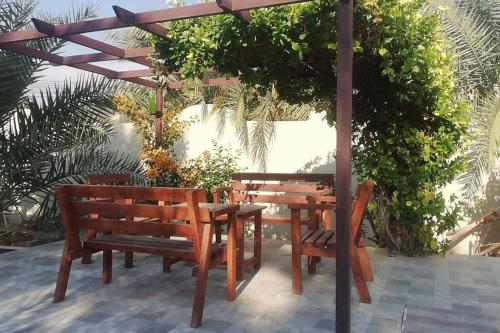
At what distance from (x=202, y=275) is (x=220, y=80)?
13.4 feet

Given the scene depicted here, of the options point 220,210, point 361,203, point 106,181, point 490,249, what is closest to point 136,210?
point 220,210

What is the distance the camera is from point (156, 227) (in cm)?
326

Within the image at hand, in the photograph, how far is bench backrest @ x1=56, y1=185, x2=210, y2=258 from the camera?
3.12 m

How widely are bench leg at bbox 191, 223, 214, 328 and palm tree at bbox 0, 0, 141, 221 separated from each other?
11.0ft

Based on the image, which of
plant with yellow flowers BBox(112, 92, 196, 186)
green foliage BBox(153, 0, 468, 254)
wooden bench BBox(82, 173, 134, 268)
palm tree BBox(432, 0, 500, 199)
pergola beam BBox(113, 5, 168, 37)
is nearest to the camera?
pergola beam BBox(113, 5, 168, 37)

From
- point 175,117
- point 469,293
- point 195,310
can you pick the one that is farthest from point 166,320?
point 175,117

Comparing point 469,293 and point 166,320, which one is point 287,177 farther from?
point 166,320

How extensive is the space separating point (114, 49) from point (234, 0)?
208cm

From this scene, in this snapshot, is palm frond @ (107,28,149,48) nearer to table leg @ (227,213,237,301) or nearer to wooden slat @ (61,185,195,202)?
wooden slat @ (61,185,195,202)

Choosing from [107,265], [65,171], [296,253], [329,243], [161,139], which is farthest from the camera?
[161,139]

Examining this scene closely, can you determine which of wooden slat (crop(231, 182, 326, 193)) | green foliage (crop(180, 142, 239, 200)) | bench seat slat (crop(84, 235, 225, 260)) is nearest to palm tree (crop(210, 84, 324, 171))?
green foliage (crop(180, 142, 239, 200))

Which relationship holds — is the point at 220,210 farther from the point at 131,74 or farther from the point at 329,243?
the point at 131,74

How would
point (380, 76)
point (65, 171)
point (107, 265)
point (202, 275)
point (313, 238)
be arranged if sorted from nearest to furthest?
point (202, 275) → point (313, 238) → point (107, 265) → point (380, 76) → point (65, 171)

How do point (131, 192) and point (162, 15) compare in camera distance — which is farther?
point (162, 15)
